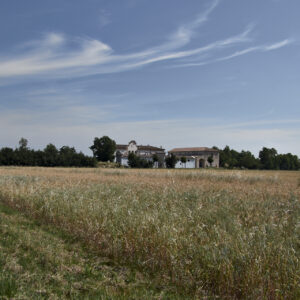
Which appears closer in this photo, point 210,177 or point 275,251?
point 275,251

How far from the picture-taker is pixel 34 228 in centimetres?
888

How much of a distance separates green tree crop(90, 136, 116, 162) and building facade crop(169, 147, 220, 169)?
83.4ft

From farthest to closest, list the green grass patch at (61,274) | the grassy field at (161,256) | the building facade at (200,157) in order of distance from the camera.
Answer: the building facade at (200,157)
the grassy field at (161,256)
the green grass patch at (61,274)

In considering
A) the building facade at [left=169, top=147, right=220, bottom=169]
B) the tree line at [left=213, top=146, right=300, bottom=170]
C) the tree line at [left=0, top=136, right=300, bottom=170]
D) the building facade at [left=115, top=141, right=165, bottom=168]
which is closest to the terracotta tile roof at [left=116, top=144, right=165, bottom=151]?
the building facade at [left=115, top=141, right=165, bottom=168]

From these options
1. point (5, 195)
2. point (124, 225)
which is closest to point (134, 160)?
point (5, 195)

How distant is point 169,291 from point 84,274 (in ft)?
5.40

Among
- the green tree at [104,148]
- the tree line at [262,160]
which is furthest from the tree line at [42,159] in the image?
the tree line at [262,160]

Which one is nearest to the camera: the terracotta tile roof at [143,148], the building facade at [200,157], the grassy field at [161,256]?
the grassy field at [161,256]

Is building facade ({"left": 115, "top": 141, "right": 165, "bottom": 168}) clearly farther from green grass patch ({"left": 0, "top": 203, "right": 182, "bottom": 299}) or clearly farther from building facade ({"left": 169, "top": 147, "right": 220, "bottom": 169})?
green grass patch ({"left": 0, "top": 203, "right": 182, "bottom": 299})

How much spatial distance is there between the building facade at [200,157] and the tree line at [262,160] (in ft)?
12.4

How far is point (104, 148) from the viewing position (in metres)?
102

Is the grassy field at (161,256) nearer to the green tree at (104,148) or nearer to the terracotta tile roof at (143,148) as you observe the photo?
the green tree at (104,148)

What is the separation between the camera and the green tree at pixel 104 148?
102 meters

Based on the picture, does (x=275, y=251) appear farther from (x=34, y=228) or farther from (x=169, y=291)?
(x=34, y=228)
